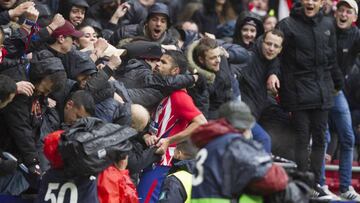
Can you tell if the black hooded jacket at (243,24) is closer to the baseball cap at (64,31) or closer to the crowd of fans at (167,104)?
the crowd of fans at (167,104)

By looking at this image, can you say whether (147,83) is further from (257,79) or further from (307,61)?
(307,61)

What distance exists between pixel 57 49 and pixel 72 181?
2.38 m

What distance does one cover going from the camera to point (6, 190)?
38.4 feet

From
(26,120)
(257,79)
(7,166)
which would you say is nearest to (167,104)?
(26,120)

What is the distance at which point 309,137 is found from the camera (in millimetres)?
13875

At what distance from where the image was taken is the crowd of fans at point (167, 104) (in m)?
9.52

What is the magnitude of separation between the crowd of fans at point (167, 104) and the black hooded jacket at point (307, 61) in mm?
14

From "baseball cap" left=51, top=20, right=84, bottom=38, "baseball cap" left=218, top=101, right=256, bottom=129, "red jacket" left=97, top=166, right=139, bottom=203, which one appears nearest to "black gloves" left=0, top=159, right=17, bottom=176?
"red jacket" left=97, top=166, right=139, bottom=203

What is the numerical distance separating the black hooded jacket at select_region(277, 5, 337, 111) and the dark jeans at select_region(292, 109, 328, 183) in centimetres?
11

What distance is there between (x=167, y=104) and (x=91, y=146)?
7.03 feet

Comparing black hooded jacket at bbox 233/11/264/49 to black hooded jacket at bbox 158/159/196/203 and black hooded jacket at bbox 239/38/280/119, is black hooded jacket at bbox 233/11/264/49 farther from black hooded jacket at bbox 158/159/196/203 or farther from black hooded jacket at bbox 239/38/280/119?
black hooded jacket at bbox 158/159/196/203

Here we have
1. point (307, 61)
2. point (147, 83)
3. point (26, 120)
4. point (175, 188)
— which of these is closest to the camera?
point (175, 188)

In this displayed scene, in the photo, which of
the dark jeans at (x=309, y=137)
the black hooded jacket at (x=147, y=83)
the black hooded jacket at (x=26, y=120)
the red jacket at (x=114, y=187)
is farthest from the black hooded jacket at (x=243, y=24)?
the red jacket at (x=114, y=187)

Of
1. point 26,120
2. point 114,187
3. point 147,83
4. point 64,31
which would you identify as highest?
point 64,31
